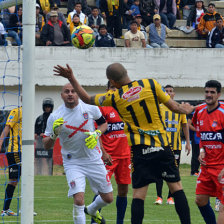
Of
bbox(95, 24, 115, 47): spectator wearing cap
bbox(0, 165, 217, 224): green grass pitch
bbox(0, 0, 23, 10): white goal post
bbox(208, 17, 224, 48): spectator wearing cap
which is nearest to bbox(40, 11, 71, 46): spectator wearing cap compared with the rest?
bbox(95, 24, 115, 47): spectator wearing cap

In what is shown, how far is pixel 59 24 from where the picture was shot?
20.5 m

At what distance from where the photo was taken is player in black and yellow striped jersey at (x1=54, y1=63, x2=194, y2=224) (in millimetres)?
7039

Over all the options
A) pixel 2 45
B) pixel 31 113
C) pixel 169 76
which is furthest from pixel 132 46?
pixel 31 113

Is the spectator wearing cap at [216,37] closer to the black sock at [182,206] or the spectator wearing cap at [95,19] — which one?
the spectator wearing cap at [95,19]

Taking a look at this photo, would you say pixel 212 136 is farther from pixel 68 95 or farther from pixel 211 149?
pixel 68 95

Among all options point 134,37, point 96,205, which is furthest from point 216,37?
point 96,205

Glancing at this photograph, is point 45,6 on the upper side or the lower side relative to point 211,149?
upper

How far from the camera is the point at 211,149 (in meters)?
7.92

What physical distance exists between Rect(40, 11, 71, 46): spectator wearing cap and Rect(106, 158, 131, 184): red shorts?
36.7 feet

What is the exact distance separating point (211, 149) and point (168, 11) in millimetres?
16478

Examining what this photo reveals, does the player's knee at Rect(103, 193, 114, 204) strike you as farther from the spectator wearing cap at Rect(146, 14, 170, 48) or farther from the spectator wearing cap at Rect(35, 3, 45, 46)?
the spectator wearing cap at Rect(146, 14, 170, 48)

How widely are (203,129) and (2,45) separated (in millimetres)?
12665

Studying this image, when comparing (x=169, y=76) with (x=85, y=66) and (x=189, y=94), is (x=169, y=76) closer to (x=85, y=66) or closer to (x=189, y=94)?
(x=189, y=94)

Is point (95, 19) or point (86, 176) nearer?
point (86, 176)
